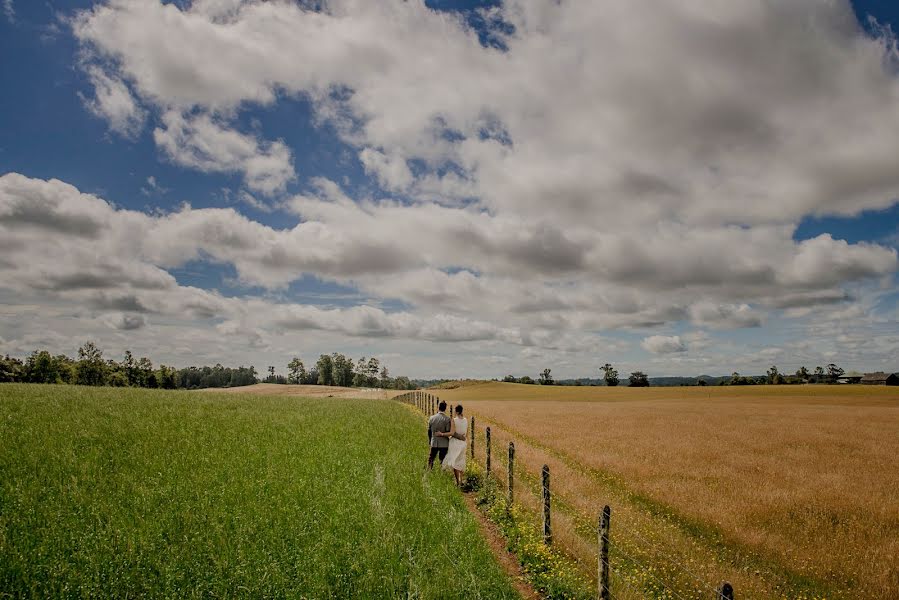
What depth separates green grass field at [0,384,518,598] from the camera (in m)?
7.02

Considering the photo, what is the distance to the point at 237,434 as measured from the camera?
19672 millimetres

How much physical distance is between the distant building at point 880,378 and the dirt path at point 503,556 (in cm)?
14882

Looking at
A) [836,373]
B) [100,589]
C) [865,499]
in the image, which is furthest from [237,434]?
[836,373]

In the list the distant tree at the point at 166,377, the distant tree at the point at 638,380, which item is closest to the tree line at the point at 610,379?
the distant tree at the point at 638,380

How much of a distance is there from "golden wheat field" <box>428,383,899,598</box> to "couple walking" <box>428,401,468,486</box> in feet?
7.60

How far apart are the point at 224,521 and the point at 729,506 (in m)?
13.2

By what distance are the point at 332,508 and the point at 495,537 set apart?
3.77 m

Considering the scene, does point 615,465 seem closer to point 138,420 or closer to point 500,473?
point 500,473

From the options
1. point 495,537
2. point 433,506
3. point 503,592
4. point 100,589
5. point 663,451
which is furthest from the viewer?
point 663,451

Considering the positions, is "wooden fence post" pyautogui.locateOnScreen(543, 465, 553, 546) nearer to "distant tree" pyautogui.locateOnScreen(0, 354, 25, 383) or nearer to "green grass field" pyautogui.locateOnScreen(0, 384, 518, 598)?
"green grass field" pyautogui.locateOnScreen(0, 384, 518, 598)

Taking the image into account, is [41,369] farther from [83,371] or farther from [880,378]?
[880,378]

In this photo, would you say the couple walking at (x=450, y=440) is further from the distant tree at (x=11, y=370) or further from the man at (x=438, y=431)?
the distant tree at (x=11, y=370)

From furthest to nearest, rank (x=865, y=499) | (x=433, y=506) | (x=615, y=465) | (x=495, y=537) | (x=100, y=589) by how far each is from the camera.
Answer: (x=615, y=465) < (x=865, y=499) < (x=433, y=506) < (x=495, y=537) < (x=100, y=589)

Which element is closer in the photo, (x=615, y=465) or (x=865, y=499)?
(x=865, y=499)
